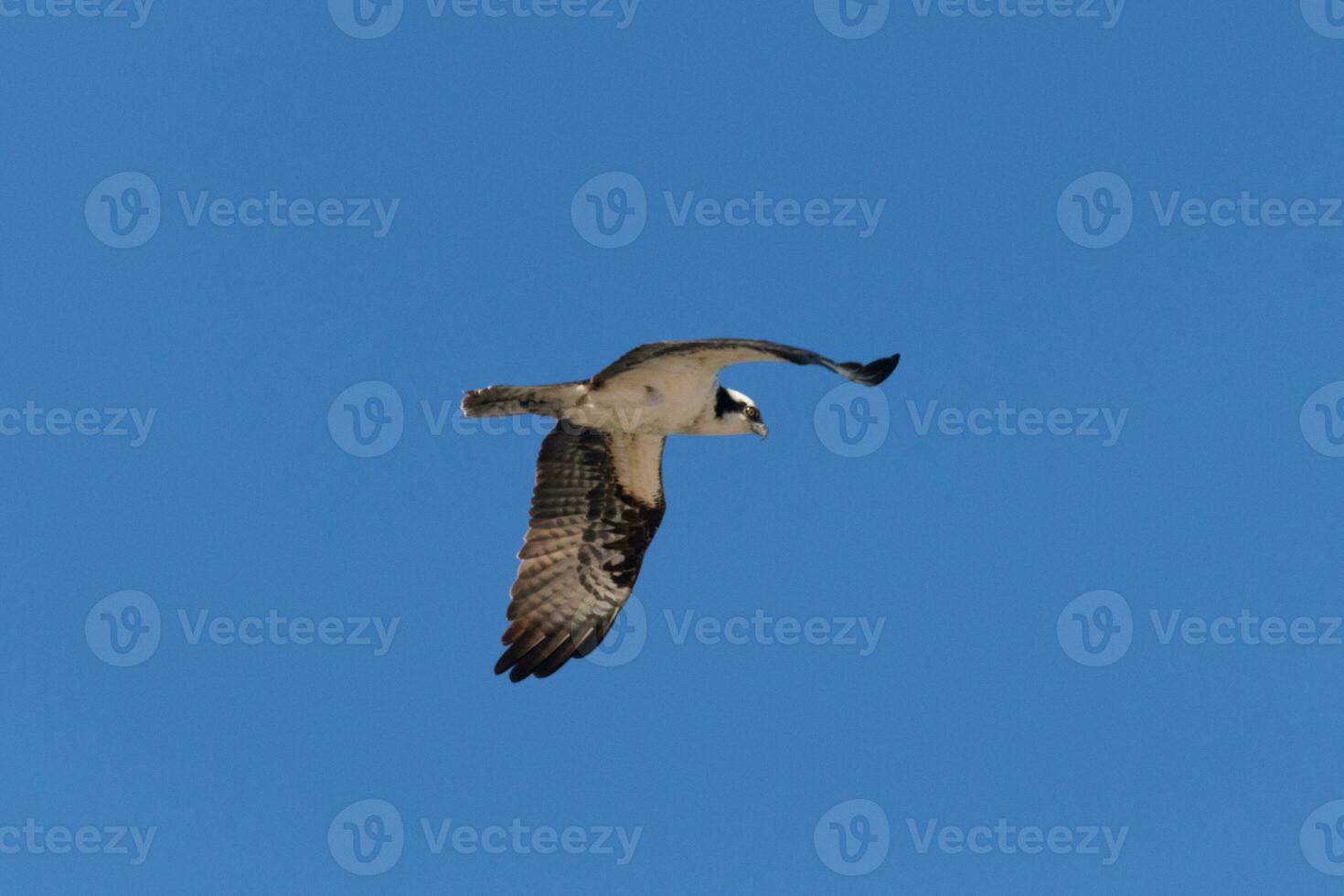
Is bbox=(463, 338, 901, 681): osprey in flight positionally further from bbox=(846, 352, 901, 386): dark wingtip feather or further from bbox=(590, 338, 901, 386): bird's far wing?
bbox=(846, 352, 901, 386): dark wingtip feather

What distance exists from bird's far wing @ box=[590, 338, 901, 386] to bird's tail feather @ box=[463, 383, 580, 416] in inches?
15.8

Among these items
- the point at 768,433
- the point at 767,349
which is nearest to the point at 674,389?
the point at 768,433

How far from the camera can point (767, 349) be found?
1305 centimetres

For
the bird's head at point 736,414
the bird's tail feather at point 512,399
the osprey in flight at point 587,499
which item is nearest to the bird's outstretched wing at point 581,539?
the osprey in flight at point 587,499

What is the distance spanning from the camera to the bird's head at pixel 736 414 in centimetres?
1520

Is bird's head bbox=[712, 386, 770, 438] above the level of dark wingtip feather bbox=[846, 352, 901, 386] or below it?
above

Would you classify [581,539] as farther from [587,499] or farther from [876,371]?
[876,371]

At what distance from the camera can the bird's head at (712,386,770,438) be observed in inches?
599

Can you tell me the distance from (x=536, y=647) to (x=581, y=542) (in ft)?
3.56

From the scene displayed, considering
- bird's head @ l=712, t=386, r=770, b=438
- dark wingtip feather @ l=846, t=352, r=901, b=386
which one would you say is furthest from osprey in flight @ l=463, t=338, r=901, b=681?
dark wingtip feather @ l=846, t=352, r=901, b=386

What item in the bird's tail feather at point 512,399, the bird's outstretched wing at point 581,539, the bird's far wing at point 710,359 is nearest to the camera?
the bird's far wing at point 710,359

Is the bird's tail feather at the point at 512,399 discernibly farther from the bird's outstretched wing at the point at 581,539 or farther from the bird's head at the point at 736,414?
the bird's head at the point at 736,414

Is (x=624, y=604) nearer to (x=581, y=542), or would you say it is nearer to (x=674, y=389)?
(x=581, y=542)

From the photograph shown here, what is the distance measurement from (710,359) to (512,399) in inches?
75.6
